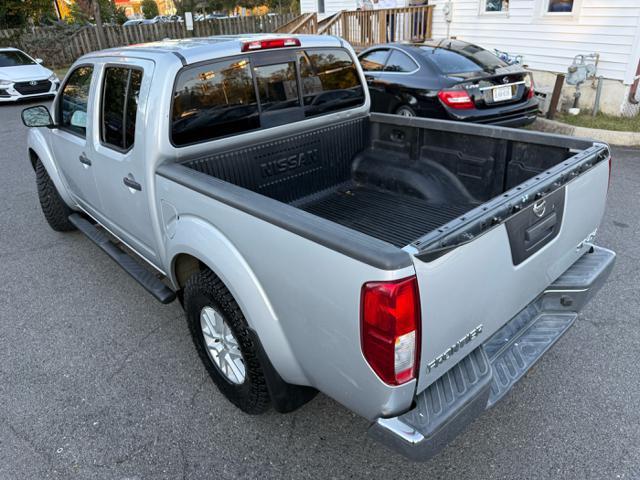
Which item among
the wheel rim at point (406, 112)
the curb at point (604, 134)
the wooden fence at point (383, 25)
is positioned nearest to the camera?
the curb at point (604, 134)

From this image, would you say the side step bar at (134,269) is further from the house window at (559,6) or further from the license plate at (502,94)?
the house window at (559,6)

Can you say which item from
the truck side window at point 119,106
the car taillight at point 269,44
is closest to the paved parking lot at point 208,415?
the truck side window at point 119,106

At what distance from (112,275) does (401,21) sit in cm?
1146

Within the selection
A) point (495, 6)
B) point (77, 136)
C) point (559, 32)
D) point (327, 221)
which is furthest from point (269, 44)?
point (495, 6)

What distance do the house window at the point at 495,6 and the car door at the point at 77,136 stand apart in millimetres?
9675

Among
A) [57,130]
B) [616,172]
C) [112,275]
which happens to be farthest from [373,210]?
[616,172]

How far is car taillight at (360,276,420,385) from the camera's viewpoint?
1.63 metres

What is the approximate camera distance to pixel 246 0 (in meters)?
47.3

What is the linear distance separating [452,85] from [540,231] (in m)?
5.13

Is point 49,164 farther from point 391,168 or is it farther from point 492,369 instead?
point 492,369

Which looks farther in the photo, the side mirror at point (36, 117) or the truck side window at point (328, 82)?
the side mirror at point (36, 117)

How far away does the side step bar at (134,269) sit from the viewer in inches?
124

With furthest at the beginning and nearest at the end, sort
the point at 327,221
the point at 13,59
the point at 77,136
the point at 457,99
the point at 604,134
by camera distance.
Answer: the point at 13,59 → the point at 604,134 → the point at 457,99 → the point at 77,136 → the point at 327,221

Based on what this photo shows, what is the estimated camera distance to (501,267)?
2.01 meters
